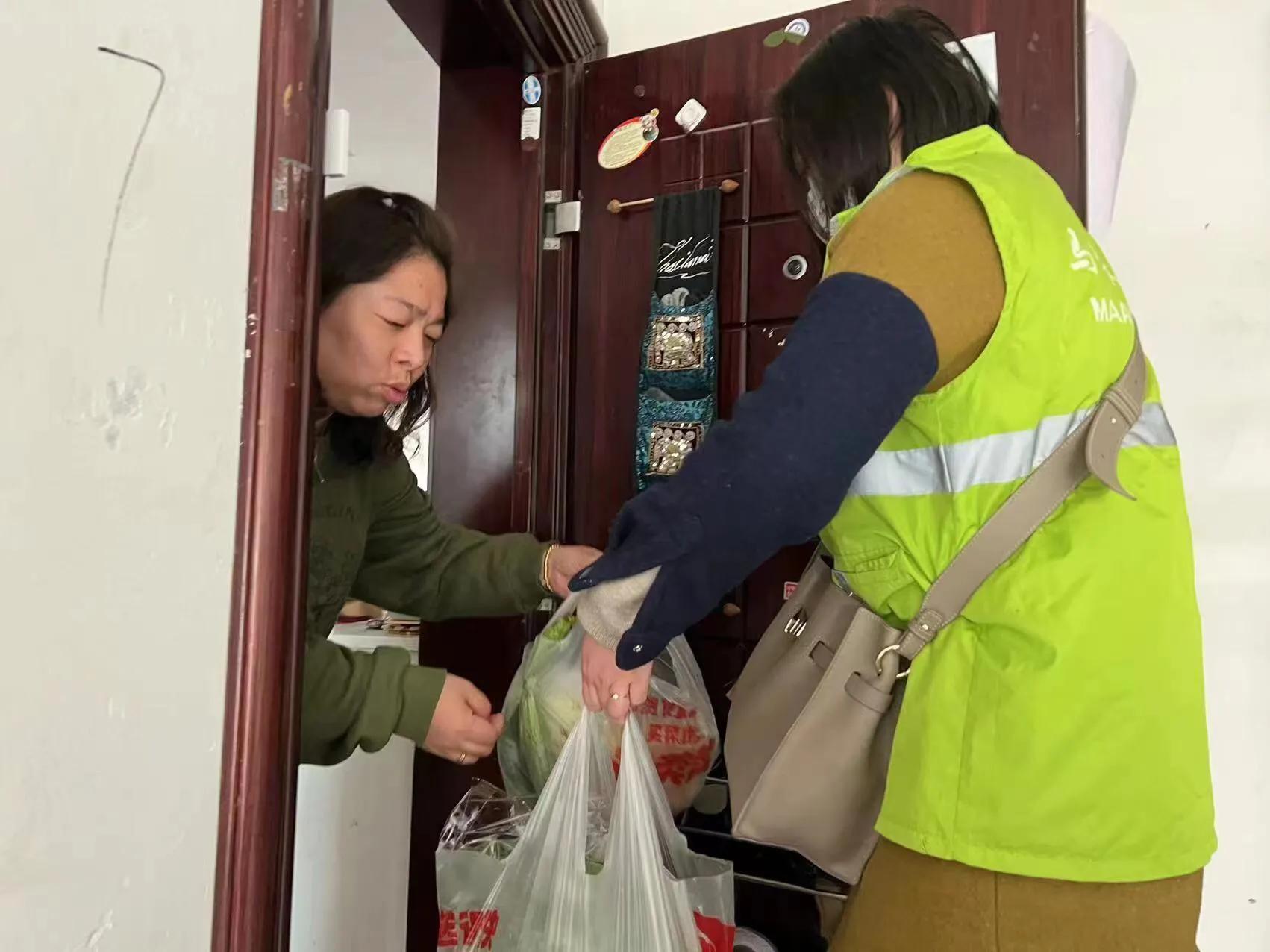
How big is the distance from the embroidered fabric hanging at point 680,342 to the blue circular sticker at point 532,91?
318mm

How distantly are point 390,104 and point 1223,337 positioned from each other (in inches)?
71.4

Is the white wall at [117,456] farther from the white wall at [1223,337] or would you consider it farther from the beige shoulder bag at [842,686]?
the white wall at [1223,337]

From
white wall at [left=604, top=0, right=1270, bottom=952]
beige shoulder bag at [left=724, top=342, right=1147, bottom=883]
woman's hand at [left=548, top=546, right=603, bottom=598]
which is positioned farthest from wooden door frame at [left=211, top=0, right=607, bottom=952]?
A: white wall at [left=604, top=0, right=1270, bottom=952]

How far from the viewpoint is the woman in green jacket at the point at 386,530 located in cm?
87

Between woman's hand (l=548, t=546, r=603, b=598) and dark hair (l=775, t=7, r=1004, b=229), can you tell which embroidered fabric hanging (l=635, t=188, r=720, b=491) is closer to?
woman's hand (l=548, t=546, r=603, b=598)

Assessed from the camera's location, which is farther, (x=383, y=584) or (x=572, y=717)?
(x=383, y=584)

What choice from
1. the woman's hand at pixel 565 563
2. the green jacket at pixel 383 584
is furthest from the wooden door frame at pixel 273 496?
the woman's hand at pixel 565 563

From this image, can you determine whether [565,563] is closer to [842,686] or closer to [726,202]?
[842,686]

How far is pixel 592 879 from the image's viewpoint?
811mm

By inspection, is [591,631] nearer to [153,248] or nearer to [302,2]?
[153,248]

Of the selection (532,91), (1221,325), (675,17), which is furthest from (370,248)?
(1221,325)

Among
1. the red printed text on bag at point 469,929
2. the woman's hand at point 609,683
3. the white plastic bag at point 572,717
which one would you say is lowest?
the red printed text on bag at point 469,929

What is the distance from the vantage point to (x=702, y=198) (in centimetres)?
135

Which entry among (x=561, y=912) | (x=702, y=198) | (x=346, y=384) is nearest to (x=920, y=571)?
(x=561, y=912)
